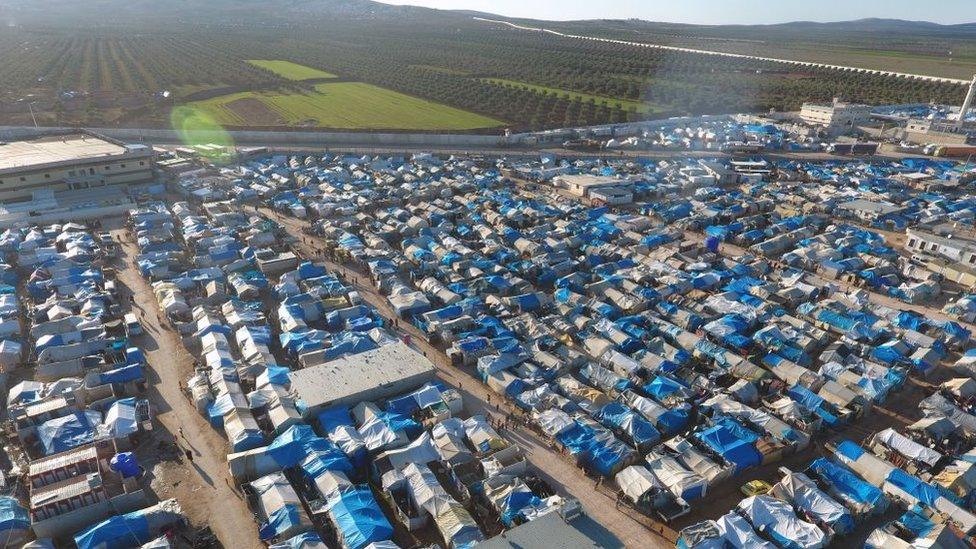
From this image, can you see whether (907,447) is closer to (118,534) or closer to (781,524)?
(781,524)

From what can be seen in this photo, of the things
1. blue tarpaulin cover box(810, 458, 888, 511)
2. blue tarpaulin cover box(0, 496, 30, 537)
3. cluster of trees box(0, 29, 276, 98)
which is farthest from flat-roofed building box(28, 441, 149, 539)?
cluster of trees box(0, 29, 276, 98)

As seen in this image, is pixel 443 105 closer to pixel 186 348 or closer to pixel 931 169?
pixel 931 169

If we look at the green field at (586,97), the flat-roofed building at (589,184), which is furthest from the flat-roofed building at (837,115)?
the flat-roofed building at (589,184)

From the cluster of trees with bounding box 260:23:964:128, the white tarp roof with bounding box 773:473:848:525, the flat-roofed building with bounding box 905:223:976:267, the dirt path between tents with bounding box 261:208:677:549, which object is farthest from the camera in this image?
the cluster of trees with bounding box 260:23:964:128

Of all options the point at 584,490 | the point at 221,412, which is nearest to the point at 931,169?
the point at 584,490

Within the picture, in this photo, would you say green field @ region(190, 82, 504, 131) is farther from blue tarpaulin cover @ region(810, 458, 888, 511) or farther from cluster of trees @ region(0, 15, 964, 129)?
blue tarpaulin cover @ region(810, 458, 888, 511)

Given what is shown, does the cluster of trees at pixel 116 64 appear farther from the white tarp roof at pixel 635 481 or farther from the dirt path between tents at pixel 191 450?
the white tarp roof at pixel 635 481
